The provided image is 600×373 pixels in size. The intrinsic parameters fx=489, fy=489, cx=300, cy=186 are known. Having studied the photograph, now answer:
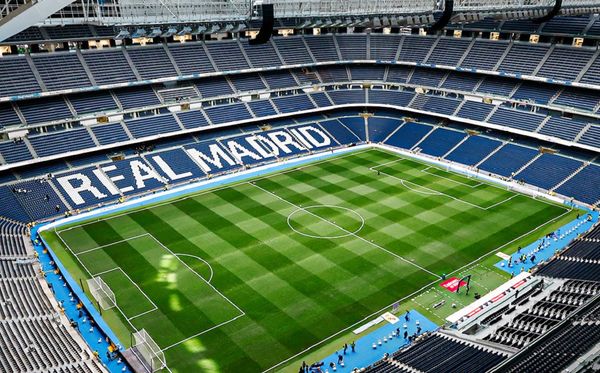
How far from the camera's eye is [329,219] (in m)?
43.8

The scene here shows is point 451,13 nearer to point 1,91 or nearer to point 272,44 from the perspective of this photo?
point 272,44

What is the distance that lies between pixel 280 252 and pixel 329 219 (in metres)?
7.40

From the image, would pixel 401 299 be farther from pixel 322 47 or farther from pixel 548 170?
pixel 322 47

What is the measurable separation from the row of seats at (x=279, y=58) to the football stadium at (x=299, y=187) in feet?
0.93

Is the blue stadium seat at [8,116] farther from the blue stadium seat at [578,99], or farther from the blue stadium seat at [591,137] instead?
the blue stadium seat at [591,137]

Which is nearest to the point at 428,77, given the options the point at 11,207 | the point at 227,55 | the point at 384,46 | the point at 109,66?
the point at 384,46

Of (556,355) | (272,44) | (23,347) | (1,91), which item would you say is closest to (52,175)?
(1,91)

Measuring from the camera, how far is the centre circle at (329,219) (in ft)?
136

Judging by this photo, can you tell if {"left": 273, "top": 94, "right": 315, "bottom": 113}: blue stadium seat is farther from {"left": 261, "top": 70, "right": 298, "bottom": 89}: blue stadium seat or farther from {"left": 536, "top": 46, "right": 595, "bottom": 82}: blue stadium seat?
{"left": 536, "top": 46, "right": 595, "bottom": 82}: blue stadium seat

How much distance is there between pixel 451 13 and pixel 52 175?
3990 centimetres

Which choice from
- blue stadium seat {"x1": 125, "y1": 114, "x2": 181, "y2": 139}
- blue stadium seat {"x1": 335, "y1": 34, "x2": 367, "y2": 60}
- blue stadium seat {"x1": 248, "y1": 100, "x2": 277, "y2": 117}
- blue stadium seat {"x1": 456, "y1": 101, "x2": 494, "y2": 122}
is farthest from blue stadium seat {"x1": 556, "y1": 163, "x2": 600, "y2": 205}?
blue stadium seat {"x1": 125, "y1": 114, "x2": 181, "y2": 139}

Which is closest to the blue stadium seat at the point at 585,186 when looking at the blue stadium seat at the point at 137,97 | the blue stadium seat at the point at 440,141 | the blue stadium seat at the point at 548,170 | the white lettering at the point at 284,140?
the blue stadium seat at the point at 548,170

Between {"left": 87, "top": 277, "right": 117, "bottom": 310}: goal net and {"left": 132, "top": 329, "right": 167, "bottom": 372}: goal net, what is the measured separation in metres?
4.31

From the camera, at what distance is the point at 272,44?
68.6m
